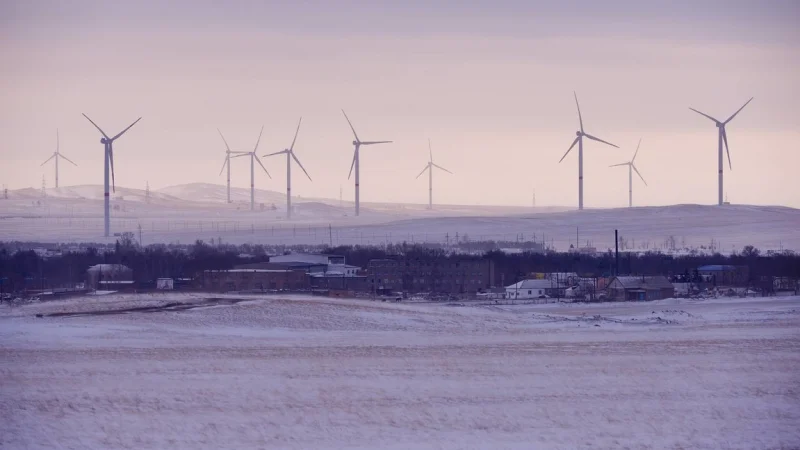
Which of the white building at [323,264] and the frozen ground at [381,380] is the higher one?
the white building at [323,264]

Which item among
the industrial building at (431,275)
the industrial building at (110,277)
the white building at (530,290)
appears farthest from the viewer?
the industrial building at (431,275)

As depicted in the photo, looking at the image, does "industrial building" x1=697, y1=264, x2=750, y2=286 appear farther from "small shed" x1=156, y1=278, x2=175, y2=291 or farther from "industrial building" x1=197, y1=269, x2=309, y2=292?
"small shed" x1=156, y1=278, x2=175, y2=291

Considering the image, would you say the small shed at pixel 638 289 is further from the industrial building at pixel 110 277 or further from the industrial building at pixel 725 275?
the industrial building at pixel 110 277

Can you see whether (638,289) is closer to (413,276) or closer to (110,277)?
(413,276)

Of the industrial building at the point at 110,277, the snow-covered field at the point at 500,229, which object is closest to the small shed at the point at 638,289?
the industrial building at the point at 110,277

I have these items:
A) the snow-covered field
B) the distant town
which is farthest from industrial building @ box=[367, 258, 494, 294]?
the snow-covered field
